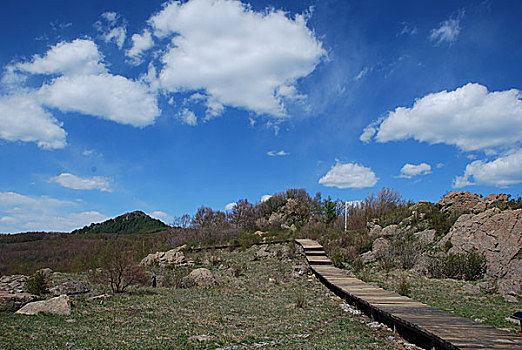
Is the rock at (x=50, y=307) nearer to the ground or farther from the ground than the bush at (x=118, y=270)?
nearer to the ground

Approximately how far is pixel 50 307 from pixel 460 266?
10.3m

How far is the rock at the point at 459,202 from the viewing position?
15034 millimetres

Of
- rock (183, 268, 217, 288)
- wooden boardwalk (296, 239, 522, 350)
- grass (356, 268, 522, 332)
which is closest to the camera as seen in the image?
wooden boardwalk (296, 239, 522, 350)

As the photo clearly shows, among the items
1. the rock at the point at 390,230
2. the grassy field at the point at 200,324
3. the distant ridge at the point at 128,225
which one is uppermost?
the distant ridge at the point at 128,225

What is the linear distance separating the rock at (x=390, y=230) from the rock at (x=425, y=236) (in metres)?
1.47

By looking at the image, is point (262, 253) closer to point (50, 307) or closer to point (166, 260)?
point (166, 260)

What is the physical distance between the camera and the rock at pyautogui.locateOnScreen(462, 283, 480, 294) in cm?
930

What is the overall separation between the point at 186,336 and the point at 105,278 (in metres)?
5.32

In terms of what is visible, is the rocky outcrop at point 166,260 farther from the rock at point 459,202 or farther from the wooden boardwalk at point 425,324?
the rock at point 459,202

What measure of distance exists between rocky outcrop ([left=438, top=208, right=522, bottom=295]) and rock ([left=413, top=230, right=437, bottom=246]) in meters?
0.70

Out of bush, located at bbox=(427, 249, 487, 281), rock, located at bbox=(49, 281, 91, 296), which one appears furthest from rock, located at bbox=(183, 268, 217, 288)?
bush, located at bbox=(427, 249, 487, 281)

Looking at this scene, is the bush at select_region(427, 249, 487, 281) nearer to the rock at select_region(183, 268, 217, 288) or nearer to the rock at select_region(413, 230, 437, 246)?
the rock at select_region(413, 230, 437, 246)

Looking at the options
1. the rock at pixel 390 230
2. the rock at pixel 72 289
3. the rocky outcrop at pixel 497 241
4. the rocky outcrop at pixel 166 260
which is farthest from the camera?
the rocky outcrop at pixel 166 260

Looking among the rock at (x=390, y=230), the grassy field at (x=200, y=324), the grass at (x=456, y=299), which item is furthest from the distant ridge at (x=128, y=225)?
the grass at (x=456, y=299)
